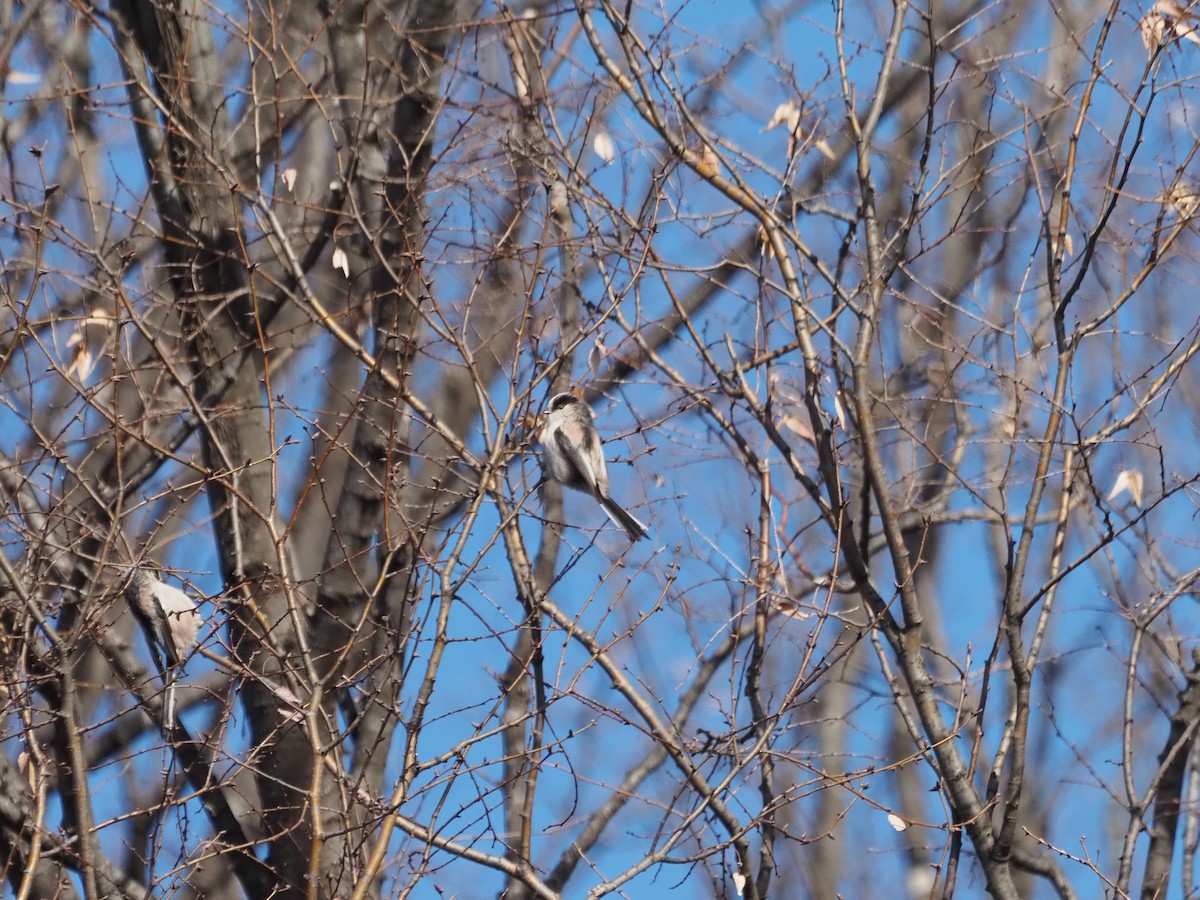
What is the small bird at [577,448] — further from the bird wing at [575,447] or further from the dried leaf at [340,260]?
the dried leaf at [340,260]

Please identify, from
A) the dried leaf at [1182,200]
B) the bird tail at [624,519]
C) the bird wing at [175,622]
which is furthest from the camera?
the bird tail at [624,519]

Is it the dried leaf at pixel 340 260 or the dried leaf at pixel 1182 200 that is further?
the dried leaf at pixel 340 260

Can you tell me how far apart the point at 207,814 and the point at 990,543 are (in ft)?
23.0

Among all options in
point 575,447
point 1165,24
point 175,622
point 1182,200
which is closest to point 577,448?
point 575,447

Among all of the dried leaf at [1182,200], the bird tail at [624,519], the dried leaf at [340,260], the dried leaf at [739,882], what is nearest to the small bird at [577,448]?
the bird tail at [624,519]

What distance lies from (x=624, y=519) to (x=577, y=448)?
0.37 m

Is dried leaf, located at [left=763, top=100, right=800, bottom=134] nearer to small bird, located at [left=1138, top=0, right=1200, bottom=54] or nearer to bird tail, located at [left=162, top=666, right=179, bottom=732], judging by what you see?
small bird, located at [left=1138, top=0, right=1200, bottom=54]

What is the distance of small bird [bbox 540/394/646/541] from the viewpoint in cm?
574

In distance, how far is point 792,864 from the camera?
9617mm

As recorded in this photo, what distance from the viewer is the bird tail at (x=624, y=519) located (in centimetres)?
565

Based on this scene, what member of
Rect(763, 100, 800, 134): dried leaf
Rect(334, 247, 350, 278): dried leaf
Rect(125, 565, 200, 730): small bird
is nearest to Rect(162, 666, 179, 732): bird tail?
Rect(125, 565, 200, 730): small bird

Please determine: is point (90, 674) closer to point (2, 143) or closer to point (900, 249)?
point (2, 143)

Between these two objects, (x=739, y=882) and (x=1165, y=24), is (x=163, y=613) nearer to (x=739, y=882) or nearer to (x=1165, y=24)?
(x=739, y=882)

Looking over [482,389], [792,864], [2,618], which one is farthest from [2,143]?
[792,864]
